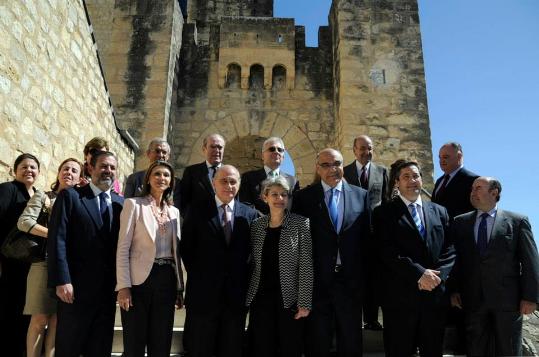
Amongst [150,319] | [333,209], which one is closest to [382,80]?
[333,209]

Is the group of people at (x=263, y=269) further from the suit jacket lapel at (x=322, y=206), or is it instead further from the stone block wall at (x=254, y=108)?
the stone block wall at (x=254, y=108)

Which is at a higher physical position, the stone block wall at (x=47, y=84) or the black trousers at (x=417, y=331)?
the stone block wall at (x=47, y=84)

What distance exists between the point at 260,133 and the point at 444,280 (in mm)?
6604

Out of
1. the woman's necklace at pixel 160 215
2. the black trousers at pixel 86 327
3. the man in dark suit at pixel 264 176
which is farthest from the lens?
the man in dark suit at pixel 264 176

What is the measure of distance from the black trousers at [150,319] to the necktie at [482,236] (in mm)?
2329

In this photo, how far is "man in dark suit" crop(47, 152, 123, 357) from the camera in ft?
8.99

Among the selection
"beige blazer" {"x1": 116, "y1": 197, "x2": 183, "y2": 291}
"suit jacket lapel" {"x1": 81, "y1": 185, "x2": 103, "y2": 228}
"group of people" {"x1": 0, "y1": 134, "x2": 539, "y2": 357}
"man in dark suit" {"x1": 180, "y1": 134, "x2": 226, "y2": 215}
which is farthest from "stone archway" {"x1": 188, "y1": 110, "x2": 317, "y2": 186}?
"beige blazer" {"x1": 116, "y1": 197, "x2": 183, "y2": 291}

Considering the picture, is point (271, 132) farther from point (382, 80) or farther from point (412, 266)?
point (412, 266)

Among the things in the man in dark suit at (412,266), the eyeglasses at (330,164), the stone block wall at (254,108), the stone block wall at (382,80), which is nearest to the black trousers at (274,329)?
the man in dark suit at (412,266)

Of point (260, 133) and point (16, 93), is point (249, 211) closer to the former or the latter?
point (16, 93)

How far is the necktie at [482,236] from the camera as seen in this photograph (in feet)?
11.1

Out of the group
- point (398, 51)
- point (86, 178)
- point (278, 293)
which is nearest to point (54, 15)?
point (86, 178)

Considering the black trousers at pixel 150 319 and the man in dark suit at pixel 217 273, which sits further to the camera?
the man in dark suit at pixel 217 273

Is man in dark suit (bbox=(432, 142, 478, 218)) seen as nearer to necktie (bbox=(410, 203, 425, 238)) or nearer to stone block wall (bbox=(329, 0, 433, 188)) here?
necktie (bbox=(410, 203, 425, 238))
